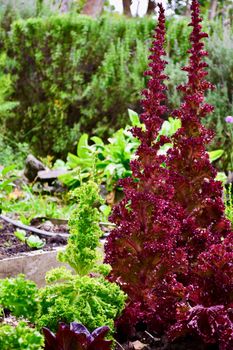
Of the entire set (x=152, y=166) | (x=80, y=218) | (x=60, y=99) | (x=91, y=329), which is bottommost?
(x=60, y=99)

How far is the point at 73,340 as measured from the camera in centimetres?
212

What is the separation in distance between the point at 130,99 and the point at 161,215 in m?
6.74

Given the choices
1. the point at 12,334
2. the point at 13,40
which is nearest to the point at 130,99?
the point at 13,40

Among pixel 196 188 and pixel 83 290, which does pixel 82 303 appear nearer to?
pixel 83 290

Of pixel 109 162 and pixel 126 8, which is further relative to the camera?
pixel 126 8

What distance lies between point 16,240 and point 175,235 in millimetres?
1894

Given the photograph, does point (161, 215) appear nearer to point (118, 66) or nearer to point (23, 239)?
point (23, 239)

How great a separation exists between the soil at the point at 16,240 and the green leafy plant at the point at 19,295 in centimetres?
145

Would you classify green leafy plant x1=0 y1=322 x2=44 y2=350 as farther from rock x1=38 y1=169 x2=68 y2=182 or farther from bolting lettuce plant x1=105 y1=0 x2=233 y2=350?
rock x1=38 y1=169 x2=68 y2=182

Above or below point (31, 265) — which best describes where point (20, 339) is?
above

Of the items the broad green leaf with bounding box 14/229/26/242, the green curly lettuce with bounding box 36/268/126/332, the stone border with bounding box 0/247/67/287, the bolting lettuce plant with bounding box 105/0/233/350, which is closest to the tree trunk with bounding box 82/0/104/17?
the broad green leaf with bounding box 14/229/26/242

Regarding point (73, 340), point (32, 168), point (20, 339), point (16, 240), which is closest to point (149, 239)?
point (73, 340)

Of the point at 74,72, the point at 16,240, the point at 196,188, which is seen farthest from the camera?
the point at 74,72

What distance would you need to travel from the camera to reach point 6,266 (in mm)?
3516
